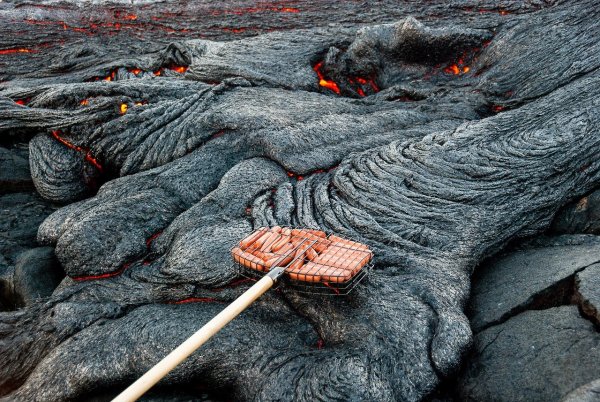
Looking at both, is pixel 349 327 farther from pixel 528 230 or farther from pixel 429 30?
pixel 429 30

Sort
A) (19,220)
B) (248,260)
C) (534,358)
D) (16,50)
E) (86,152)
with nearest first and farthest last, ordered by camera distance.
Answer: (534,358), (248,260), (19,220), (86,152), (16,50)

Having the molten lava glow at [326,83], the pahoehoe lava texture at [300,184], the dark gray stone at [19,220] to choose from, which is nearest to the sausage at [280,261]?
the pahoehoe lava texture at [300,184]

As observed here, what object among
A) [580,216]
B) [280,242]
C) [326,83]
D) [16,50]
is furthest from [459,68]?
[16,50]

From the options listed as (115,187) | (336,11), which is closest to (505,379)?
(115,187)

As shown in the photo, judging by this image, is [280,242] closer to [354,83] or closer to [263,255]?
[263,255]

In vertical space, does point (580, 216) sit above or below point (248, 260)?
above

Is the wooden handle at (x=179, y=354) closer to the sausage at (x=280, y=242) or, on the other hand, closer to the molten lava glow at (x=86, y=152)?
the sausage at (x=280, y=242)

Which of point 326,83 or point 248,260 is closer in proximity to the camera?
point 248,260
